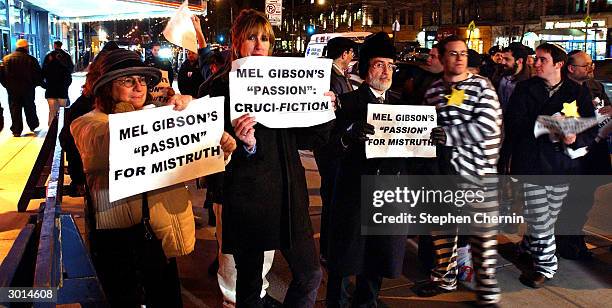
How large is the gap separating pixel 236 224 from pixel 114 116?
952 millimetres

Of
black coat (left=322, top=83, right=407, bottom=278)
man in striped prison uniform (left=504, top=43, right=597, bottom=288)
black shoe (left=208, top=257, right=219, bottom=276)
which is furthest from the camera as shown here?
black shoe (left=208, top=257, right=219, bottom=276)

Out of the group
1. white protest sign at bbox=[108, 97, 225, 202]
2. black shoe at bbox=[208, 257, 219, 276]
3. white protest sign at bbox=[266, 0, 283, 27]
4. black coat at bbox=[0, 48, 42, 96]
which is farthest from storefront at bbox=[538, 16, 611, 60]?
white protest sign at bbox=[108, 97, 225, 202]

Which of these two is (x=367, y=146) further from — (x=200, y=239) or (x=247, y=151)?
(x=200, y=239)

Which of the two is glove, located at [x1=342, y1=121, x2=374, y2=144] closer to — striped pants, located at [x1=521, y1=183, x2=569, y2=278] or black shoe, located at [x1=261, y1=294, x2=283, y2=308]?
black shoe, located at [x1=261, y1=294, x2=283, y2=308]

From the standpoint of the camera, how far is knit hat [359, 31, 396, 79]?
4.32m

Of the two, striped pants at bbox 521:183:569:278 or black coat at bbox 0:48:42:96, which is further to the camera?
black coat at bbox 0:48:42:96

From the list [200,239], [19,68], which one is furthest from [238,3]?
[200,239]

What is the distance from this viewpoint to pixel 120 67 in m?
3.35

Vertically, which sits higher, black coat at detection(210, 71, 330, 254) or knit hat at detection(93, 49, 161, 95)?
knit hat at detection(93, 49, 161, 95)

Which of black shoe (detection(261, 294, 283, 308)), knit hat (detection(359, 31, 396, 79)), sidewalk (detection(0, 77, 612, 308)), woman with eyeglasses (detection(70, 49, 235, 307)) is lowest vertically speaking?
sidewalk (detection(0, 77, 612, 308))

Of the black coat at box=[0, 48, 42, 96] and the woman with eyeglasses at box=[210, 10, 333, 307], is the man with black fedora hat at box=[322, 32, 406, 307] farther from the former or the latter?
the black coat at box=[0, 48, 42, 96]

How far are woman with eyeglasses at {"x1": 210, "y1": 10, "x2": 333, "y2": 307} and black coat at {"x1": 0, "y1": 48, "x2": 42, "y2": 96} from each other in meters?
11.4

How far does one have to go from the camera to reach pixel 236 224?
3602 mm

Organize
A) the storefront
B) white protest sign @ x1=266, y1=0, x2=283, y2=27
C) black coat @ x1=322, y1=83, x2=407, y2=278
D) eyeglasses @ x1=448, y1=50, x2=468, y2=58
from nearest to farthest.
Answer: black coat @ x1=322, y1=83, x2=407, y2=278 < eyeglasses @ x1=448, y1=50, x2=468, y2=58 < white protest sign @ x1=266, y1=0, x2=283, y2=27 < the storefront
